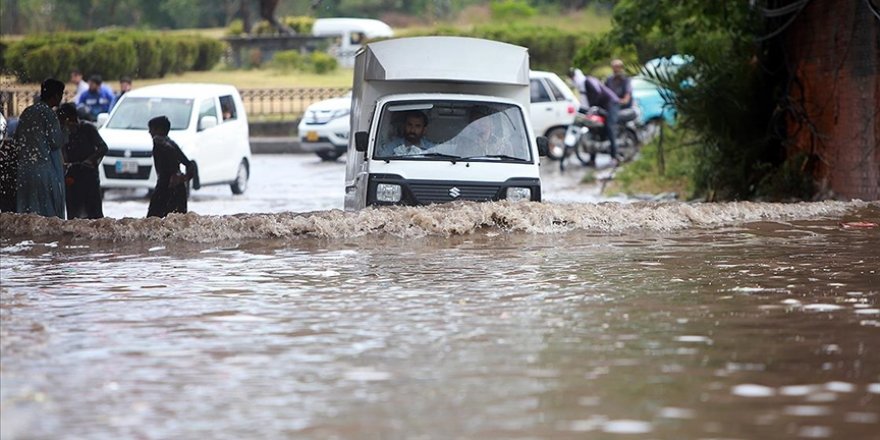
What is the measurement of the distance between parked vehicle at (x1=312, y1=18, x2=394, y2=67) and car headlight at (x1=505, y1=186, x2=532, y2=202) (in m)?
34.7

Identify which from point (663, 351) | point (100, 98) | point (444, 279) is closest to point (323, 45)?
point (100, 98)

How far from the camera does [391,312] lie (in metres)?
9.64

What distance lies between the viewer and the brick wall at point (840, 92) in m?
17.6

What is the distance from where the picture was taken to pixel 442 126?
15672mm

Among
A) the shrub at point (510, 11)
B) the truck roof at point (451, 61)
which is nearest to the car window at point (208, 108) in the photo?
the truck roof at point (451, 61)

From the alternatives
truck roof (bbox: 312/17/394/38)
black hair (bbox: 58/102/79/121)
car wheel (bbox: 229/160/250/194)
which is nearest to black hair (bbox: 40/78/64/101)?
black hair (bbox: 58/102/79/121)

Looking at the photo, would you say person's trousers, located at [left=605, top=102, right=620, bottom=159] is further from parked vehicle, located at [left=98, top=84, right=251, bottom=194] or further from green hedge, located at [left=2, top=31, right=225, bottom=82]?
green hedge, located at [left=2, top=31, right=225, bottom=82]

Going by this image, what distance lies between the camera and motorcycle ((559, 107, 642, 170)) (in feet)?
95.5

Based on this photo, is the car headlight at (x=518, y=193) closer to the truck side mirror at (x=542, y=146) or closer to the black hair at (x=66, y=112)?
the truck side mirror at (x=542, y=146)

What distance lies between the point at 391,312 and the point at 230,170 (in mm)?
15773

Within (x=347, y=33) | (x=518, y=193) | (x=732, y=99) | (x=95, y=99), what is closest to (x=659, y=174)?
(x=732, y=99)

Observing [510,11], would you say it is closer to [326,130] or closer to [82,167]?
[326,130]

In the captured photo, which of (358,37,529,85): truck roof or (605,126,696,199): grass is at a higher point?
(358,37,529,85): truck roof

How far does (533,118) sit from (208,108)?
844 cm
